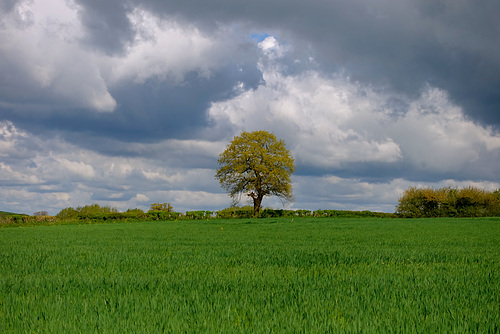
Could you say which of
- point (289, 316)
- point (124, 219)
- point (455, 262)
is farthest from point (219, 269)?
point (124, 219)

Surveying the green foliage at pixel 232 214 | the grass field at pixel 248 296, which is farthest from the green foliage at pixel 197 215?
the grass field at pixel 248 296

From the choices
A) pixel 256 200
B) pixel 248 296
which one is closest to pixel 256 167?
pixel 256 200

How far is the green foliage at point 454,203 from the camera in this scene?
43438 mm

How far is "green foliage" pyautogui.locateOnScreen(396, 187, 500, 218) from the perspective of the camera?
43438mm

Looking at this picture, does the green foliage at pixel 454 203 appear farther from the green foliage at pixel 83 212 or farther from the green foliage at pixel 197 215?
the green foliage at pixel 83 212


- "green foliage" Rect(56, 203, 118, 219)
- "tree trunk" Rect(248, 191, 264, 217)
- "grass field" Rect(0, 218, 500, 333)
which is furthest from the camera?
"tree trunk" Rect(248, 191, 264, 217)

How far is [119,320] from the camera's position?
10.9 ft

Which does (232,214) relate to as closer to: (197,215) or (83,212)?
(197,215)

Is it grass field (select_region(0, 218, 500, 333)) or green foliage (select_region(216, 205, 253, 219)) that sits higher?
green foliage (select_region(216, 205, 253, 219))

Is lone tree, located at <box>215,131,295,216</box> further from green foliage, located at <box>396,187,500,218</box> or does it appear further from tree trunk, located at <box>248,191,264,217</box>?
green foliage, located at <box>396,187,500,218</box>

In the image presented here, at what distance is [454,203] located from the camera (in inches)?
1715

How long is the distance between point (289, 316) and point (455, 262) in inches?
205

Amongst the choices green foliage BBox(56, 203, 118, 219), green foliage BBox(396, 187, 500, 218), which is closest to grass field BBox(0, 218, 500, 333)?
green foliage BBox(56, 203, 118, 219)

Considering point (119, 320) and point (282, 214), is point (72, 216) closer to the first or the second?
point (282, 214)
